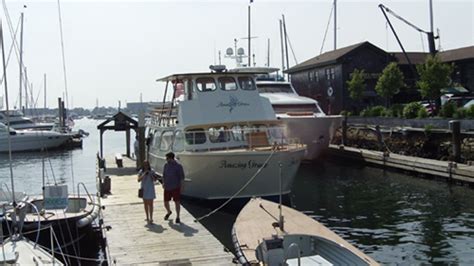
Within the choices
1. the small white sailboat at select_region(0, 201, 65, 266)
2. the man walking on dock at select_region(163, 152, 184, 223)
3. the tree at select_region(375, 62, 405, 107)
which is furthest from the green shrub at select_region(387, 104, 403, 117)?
the small white sailboat at select_region(0, 201, 65, 266)

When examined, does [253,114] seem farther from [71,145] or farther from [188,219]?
[71,145]

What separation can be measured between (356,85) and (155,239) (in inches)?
1365

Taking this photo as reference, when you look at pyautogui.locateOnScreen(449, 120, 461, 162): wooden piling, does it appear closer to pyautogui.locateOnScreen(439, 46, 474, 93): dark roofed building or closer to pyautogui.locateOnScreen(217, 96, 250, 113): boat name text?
pyautogui.locateOnScreen(217, 96, 250, 113): boat name text

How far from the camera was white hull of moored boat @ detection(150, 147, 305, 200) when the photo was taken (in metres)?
18.3

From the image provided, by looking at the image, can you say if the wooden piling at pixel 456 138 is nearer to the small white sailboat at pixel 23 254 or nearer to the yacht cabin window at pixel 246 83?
the yacht cabin window at pixel 246 83

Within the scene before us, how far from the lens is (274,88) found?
119 feet

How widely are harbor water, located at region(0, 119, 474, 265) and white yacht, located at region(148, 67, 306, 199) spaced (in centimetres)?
107

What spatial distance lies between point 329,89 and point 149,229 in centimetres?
3870

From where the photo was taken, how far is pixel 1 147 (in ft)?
184

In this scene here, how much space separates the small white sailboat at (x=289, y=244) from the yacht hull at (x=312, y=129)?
59.1ft

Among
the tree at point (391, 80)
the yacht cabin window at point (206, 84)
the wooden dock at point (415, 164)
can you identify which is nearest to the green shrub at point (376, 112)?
the tree at point (391, 80)

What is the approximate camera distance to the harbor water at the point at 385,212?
1462cm

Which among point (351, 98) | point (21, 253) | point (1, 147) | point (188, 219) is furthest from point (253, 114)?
point (1, 147)

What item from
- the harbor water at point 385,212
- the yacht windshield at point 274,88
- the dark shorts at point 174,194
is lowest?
the harbor water at point 385,212
